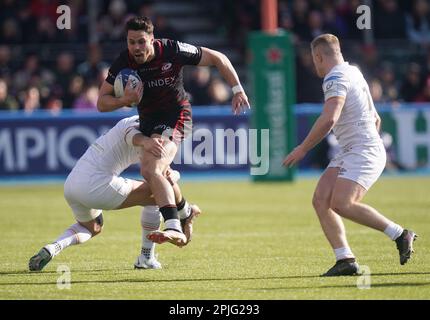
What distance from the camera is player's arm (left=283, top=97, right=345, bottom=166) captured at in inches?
338

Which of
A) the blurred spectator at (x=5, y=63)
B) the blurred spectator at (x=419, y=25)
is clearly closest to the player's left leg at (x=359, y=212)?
the blurred spectator at (x=5, y=63)

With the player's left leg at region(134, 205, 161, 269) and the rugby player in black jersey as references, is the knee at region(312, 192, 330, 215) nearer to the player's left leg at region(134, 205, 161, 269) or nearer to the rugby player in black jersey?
the rugby player in black jersey

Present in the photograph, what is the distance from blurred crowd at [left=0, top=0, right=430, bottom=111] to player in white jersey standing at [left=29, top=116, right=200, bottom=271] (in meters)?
11.6

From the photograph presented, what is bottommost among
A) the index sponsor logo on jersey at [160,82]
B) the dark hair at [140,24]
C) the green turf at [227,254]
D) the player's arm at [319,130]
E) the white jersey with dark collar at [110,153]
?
the green turf at [227,254]

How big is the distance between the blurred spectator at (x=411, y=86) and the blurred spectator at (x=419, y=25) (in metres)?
1.60

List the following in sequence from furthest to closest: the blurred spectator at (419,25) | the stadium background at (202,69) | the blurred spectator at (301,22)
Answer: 1. the blurred spectator at (419,25)
2. the blurred spectator at (301,22)
3. the stadium background at (202,69)

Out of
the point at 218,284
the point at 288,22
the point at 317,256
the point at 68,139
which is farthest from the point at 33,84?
the point at 218,284

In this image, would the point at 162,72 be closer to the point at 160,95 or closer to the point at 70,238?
the point at 160,95

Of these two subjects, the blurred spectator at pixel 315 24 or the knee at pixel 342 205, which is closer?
the knee at pixel 342 205

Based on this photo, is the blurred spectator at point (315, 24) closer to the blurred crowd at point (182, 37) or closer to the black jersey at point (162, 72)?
the blurred crowd at point (182, 37)

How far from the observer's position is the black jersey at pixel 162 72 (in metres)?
9.52

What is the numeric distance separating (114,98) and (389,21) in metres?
15.7

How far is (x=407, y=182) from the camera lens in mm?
19266

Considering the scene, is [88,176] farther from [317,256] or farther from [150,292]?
[317,256]
